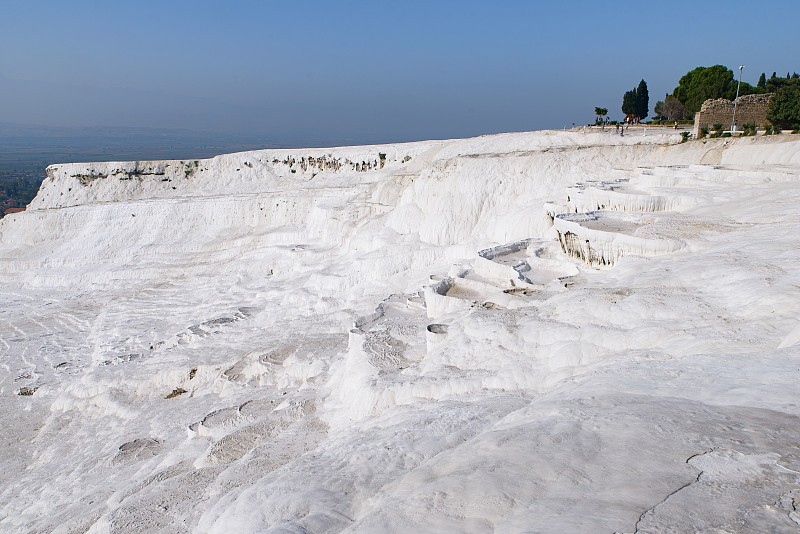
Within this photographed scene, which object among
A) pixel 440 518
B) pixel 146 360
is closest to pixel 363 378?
pixel 440 518

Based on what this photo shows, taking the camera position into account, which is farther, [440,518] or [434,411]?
A: [434,411]

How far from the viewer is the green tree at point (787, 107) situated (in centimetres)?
2380

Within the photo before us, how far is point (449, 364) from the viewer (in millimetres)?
9109

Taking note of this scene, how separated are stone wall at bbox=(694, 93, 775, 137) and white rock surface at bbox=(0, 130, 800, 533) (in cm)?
146

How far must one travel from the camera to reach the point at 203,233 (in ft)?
103

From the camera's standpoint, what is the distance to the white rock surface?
14.5ft

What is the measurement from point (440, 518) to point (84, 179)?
47324mm

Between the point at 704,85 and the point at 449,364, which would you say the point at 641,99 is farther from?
the point at 449,364

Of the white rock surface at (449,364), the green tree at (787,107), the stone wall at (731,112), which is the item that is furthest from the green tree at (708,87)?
the white rock surface at (449,364)

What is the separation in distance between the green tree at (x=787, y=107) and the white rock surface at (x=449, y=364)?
423cm

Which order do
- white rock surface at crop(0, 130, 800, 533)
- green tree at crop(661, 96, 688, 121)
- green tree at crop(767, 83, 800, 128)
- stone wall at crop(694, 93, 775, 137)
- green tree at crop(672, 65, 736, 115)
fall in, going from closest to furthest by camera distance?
1. white rock surface at crop(0, 130, 800, 533)
2. green tree at crop(767, 83, 800, 128)
3. stone wall at crop(694, 93, 775, 137)
4. green tree at crop(672, 65, 736, 115)
5. green tree at crop(661, 96, 688, 121)

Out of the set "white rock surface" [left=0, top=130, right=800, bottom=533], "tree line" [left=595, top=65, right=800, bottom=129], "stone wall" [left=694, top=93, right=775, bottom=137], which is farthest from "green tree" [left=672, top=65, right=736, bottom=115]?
"white rock surface" [left=0, top=130, right=800, bottom=533]

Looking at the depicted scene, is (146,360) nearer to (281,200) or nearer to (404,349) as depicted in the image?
(404,349)

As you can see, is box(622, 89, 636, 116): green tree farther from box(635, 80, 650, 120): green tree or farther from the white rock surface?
the white rock surface
